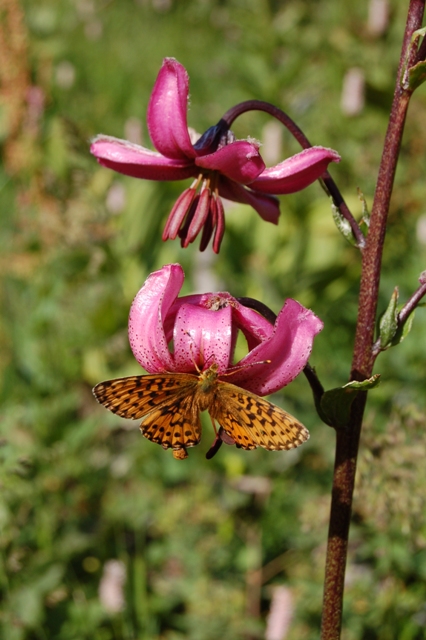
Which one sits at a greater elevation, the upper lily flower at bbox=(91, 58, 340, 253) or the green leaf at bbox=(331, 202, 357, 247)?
the upper lily flower at bbox=(91, 58, 340, 253)

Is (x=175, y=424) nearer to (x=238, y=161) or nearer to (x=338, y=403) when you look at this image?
(x=338, y=403)

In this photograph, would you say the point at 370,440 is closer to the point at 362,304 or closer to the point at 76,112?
the point at 362,304

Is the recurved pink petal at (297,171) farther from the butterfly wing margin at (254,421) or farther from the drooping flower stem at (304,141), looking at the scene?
the butterfly wing margin at (254,421)

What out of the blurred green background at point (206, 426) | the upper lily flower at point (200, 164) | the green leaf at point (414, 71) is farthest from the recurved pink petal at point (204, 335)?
the blurred green background at point (206, 426)

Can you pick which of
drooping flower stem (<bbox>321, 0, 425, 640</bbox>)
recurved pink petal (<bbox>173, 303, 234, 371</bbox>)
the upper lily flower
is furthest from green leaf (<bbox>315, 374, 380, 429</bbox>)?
the upper lily flower

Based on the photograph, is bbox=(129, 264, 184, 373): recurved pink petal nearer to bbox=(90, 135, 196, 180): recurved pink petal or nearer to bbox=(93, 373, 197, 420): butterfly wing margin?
bbox=(93, 373, 197, 420): butterfly wing margin

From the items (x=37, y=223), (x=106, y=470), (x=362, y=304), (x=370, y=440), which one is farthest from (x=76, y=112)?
(x=362, y=304)

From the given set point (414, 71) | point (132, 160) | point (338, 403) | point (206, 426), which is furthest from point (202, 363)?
point (206, 426)
